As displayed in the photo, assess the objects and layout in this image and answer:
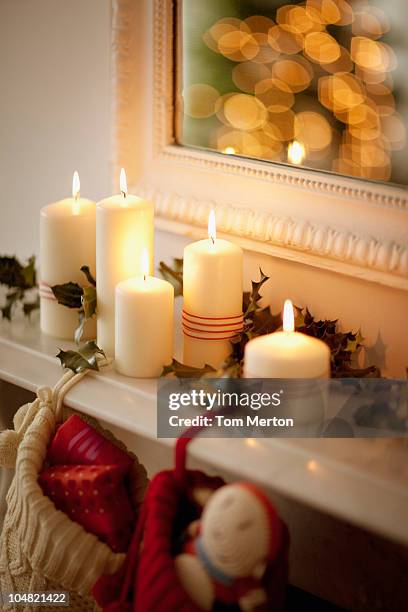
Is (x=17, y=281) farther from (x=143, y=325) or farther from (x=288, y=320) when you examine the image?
(x=288, y=320)

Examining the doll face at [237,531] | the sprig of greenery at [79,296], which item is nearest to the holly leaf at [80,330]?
the sprig of greenery at [79,296]

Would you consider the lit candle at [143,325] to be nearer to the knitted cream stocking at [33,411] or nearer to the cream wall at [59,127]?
the knitted cream stocking at [33,411]

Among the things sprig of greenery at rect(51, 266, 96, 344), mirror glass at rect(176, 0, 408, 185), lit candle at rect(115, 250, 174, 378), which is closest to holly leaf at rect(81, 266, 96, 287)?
sprig of greenery at rect(51, 266, 96, 344)

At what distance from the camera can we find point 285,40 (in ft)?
3.49

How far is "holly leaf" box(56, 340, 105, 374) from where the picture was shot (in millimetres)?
1085

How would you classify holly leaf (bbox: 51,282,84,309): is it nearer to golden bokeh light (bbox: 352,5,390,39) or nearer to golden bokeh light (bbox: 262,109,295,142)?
golden bokeh light (bbox: 262,109,295,142)

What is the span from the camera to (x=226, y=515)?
2.78ft

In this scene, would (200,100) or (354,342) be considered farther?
(200,100)

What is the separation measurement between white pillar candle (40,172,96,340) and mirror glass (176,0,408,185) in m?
0.18

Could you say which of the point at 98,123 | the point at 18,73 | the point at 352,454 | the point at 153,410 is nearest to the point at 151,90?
the point at 98,123

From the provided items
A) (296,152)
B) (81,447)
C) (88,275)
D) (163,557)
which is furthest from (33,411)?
(296,152)

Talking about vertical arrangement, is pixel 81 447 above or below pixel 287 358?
below

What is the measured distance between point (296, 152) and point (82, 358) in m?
0.36

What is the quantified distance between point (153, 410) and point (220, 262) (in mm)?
184
